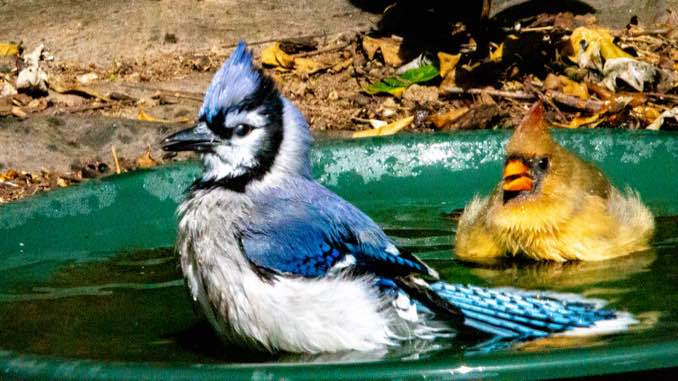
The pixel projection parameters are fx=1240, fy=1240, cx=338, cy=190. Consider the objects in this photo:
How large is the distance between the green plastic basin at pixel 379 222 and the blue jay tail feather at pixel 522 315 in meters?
0.11

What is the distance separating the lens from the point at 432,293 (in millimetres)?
3512

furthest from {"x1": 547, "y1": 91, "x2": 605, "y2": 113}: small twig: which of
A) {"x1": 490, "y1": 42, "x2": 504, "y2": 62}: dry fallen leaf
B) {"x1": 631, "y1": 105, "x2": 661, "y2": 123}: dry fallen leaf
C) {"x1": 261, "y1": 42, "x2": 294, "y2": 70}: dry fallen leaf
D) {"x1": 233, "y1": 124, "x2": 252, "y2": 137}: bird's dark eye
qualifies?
{"x1": 233, "y1": 124, "x2": 252, "y2": 137}: bird's dark eye

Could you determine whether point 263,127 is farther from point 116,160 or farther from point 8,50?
point 8,50

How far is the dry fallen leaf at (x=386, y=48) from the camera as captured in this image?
769 centimetres

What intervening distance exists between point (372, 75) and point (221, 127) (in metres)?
3.93

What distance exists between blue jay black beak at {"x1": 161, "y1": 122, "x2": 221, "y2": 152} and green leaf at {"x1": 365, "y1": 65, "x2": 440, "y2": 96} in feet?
11.8

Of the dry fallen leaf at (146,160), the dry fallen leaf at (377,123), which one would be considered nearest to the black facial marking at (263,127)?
the dry fallen leaf at (146,160)

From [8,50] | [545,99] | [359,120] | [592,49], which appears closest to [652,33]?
[592,49]

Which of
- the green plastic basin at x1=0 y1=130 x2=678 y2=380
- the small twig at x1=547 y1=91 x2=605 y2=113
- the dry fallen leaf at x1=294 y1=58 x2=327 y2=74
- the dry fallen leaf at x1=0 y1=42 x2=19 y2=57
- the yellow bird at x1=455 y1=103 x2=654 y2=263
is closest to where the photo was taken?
the green plastic basin at x1=0 y1=130 x2=678 y2=380

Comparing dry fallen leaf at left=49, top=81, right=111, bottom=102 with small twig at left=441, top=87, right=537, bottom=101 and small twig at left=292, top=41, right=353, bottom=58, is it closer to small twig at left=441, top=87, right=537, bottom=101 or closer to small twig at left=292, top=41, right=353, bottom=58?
small twig at left=292, top=41, right=353, bottom=58

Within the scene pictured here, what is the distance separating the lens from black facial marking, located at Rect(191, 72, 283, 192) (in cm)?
371

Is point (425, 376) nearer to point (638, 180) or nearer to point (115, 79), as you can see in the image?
point (638, 180)

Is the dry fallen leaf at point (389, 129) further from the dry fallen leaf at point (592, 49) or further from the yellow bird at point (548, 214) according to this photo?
the yellow bird at point (548, 214)

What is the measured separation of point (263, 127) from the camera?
12.4 ft
